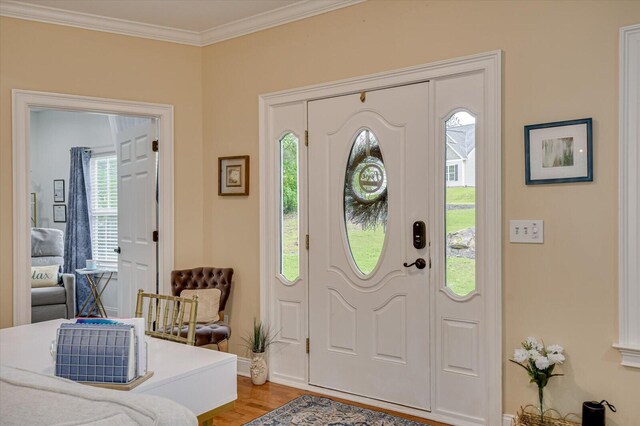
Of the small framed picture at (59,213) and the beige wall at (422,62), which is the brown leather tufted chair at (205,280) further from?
the small framed picture at (59,213)

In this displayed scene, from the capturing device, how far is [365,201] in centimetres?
350

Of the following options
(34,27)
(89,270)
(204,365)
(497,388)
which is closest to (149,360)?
(204,365)

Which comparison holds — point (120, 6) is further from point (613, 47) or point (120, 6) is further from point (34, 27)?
point (613, 47)

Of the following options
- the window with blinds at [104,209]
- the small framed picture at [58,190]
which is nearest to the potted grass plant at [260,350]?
the window with blinds at [104,209]

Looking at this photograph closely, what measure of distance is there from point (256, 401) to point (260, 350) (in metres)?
0.44

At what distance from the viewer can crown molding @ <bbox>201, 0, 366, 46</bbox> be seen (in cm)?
360

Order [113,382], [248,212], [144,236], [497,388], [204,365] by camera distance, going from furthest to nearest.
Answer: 1. [144,236]
2. [248,212]
3. [497,388]
4. [204,365]
5. [113,382]

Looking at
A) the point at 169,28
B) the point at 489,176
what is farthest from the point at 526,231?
the point at 169,28

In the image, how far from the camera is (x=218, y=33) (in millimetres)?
4191

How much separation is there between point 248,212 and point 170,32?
163 centimetres

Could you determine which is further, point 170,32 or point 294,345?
point 170,32

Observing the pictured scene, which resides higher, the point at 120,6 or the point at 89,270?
the point at 120,6

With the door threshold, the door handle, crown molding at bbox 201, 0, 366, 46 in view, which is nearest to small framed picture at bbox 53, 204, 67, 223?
crown molding at bbox 201, 0, 366, 46

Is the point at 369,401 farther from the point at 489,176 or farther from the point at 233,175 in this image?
the point at 233,175
